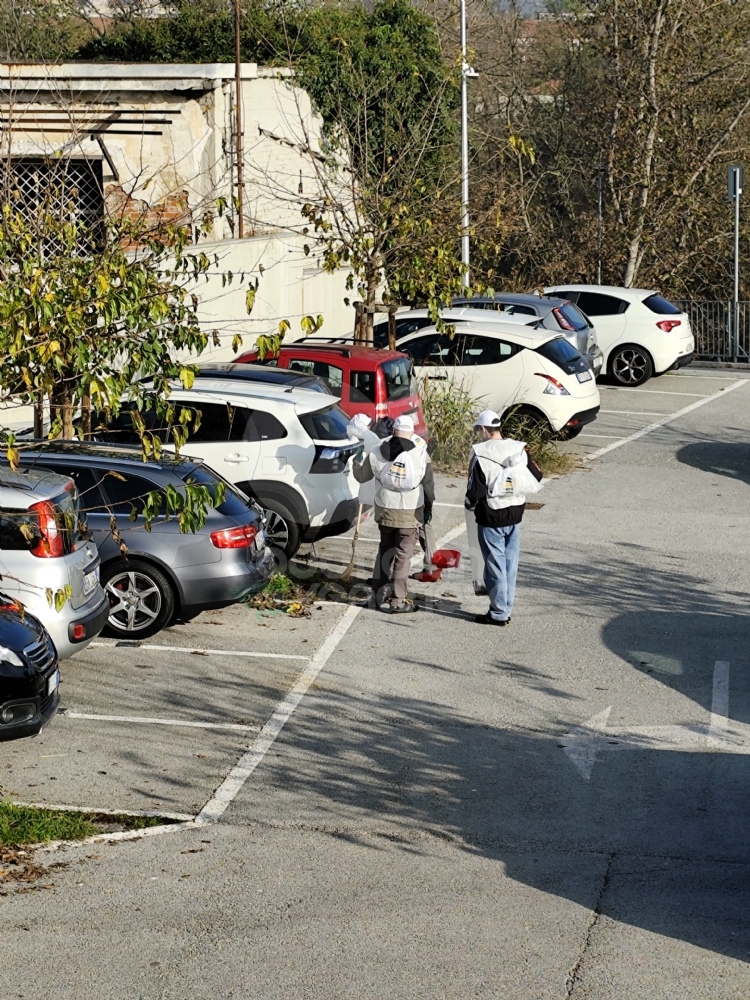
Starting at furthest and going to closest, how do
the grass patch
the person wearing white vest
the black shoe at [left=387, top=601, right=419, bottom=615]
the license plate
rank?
1. the black shoe at [left=387, top=601, right=419, bottom=615]
2. the person wearing white vest
3. the license plate
4. the grass patch

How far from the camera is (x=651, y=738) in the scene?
9.55 metres

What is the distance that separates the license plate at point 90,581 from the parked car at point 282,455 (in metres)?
2.80

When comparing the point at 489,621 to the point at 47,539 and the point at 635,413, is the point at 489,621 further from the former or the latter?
the point at 635,413

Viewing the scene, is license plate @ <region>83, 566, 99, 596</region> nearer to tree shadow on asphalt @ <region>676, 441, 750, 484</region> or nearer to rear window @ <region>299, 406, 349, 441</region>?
rear window @ <region>299, 406, 349, 441</region>

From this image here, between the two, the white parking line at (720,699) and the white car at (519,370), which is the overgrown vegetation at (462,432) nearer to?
the white car at (519,370)

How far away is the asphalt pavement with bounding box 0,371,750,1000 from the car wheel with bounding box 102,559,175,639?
24 centimetres

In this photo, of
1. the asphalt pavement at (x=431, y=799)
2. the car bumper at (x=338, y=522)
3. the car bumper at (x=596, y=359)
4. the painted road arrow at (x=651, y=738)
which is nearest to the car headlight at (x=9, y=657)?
the asphalt pavement at (x=431, y=799)

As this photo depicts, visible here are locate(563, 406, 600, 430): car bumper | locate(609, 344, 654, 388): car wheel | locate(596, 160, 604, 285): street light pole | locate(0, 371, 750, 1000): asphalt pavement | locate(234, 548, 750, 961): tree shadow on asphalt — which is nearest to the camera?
locate(0, 371, 750, 1000): asphalt pavement

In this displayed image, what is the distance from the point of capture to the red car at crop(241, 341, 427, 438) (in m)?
15.8

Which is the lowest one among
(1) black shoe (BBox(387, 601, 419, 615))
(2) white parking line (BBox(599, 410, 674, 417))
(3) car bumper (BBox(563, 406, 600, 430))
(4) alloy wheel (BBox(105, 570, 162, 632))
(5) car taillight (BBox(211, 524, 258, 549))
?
(1) black shoe (BBox(387, 601, 419, 615))

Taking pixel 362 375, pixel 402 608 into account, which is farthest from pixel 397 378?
pixel 402 608

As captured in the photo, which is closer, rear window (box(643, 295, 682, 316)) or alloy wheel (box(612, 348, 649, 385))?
rear window (box(643, 295, 682, 316))

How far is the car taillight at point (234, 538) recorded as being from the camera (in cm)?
1135

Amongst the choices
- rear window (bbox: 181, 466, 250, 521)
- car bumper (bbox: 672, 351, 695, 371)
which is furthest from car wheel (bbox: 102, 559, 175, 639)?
car bumper (bbox: 672, 351, 695, 371)
